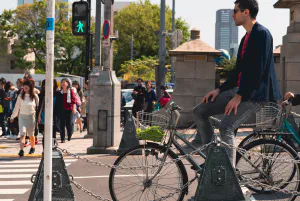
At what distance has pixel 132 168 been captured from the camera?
18.9 ft

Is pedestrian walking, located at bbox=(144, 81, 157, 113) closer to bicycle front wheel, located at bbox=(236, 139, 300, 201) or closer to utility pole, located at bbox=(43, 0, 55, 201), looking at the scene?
bicycle front wheel, located at bbox=(236, 139, 300, 201)

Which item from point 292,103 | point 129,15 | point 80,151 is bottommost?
point 80,151

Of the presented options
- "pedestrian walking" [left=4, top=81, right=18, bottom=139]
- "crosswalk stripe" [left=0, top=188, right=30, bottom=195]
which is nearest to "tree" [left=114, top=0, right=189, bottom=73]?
"pedestrian walking" [left=4, top=81, right=18, bottom=139]

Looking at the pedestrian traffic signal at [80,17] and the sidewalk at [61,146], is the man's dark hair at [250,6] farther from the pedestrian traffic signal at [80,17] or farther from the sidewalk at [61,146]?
the pedestrian traffic signal at [80,17]

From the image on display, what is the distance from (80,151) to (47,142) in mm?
8276

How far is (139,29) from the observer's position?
80.0 meters

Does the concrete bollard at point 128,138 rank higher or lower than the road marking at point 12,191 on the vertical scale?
higher

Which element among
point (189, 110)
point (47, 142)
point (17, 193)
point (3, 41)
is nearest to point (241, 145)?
point (47, 142)

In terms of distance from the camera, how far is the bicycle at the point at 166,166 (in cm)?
584

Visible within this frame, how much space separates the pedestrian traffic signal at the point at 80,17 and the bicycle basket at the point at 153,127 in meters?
9.20

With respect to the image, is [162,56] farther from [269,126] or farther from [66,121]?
[269,126]

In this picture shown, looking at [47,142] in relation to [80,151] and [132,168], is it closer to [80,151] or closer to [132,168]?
[132,168]

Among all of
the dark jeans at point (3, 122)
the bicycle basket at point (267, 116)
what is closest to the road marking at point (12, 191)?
the bicycle basket at point (267, 116)

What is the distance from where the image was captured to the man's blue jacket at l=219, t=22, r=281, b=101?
5.39 metres
